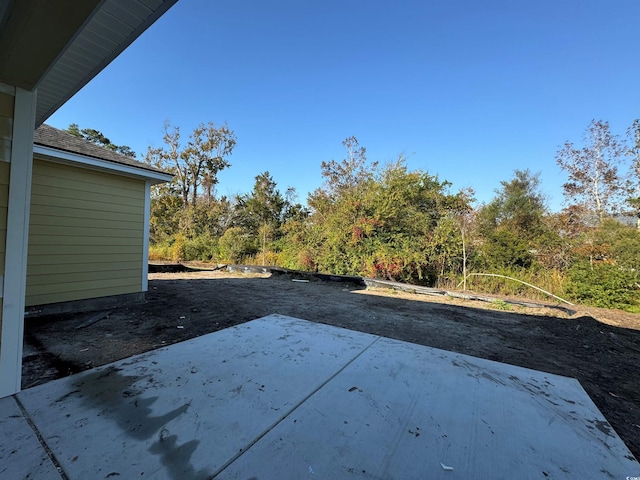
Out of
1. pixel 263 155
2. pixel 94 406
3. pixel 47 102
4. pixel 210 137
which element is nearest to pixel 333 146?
pixel 263 155

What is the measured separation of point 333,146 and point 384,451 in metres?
14.1

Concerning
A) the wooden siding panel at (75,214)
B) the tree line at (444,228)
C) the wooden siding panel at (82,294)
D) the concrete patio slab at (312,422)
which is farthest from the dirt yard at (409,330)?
the tree line at (444,228)

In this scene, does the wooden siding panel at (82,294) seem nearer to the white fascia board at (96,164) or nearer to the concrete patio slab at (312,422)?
the white fascia board at (96,164)

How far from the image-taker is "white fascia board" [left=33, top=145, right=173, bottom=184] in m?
3.46

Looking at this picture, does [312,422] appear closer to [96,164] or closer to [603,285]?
[96,164]

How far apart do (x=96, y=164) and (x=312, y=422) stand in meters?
4.78

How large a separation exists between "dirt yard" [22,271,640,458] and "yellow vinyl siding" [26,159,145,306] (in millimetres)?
485

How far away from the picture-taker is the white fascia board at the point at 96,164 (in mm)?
3457

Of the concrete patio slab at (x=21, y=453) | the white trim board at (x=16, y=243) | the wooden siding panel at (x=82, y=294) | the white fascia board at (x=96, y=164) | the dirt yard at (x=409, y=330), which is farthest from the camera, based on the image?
the wooden siding panel at (x=82, y=294)

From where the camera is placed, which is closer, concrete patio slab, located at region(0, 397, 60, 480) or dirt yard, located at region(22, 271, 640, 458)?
concrete patio slab, located at region(0, 397, 60, 480)

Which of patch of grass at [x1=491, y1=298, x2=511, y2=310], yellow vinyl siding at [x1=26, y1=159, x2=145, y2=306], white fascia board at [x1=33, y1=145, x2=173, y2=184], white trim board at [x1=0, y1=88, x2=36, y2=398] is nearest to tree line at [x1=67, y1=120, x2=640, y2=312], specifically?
patch of grass at [x1=491, y1=298, x2=511, y2=310]

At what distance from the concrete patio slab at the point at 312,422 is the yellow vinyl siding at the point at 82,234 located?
321 cm

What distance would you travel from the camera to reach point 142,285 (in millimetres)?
4641

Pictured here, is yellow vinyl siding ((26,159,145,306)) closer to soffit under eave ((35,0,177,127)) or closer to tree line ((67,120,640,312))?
soffit under eave ((35,0,177,127))
